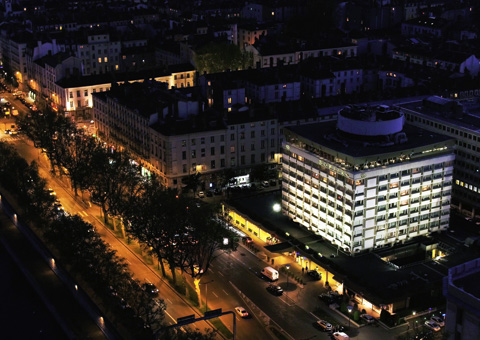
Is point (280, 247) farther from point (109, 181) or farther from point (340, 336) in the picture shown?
point (109, 181)

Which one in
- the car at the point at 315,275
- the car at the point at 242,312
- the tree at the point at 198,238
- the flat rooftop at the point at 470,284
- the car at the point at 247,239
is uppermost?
the flat rooftop at the point at 470,284

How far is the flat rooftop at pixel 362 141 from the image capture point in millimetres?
112062

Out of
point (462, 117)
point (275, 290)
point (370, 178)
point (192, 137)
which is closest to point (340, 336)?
point (275, 290)

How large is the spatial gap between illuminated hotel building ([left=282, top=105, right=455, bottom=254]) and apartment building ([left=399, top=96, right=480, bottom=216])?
10.5m

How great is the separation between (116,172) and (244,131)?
2779cm

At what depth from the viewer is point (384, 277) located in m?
106

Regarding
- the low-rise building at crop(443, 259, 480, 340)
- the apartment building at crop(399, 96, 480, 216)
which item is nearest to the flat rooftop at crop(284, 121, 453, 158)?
the apartment building at crop(399, 96, 480, 216)

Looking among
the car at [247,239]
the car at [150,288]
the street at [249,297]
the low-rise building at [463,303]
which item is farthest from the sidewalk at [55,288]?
the low-rise building at [463,303]

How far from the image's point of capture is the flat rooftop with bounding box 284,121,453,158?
11206cm

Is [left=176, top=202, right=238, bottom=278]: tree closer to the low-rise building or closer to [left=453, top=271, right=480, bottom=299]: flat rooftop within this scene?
the low-rise building

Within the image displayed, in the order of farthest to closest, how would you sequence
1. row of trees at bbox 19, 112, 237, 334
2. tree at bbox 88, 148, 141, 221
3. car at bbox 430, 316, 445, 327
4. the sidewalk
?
tree at bbox 88, 148, 141, 221 → row of trees at bbox 19, 112, 237, 334 → car at bbox 430, 316, 445, 327 → the sidewalk

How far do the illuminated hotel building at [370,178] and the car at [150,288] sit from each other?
1113 inches

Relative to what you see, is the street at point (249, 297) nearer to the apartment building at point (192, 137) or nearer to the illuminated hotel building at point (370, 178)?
the illuminated hotel building at point (370, 178)

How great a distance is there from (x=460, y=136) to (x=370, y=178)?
26.4 meters
